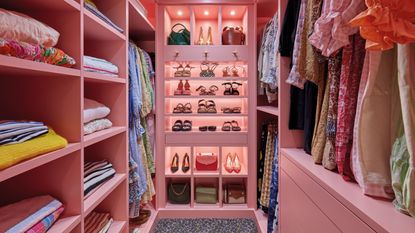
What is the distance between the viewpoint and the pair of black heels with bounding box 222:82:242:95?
2584mm

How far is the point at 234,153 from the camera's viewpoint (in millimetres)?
2848

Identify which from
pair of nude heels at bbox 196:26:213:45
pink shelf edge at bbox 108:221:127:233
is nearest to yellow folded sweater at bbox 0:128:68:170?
pink shelf edge at bbox 108:221:127:233

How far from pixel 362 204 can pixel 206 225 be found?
186cm

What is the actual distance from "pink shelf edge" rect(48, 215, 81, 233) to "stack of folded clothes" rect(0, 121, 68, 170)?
0.92 feet

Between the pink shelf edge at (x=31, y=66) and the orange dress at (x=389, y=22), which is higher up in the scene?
the orange dress at (x=389, y=22)

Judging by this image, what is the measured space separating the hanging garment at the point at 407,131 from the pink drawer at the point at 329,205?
4.3 inches

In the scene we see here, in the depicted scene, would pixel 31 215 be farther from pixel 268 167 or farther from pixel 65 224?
pixel 268 167

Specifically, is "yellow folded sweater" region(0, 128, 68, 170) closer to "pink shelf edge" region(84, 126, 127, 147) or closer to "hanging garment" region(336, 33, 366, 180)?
"pink shelf edge" region(84, 126, 127, 147)

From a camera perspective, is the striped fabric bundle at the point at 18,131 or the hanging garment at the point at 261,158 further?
the hanging garment at the point at 261,158

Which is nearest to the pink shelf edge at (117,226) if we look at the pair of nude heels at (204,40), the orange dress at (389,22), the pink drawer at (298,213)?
the pink drawer at (298,213)

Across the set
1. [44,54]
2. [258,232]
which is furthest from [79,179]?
[258,232]

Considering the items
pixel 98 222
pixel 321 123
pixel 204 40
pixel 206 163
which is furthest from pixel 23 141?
pixel 204 40

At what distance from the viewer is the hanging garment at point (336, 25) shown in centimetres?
80

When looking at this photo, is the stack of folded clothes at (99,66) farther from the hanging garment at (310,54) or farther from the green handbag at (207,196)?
the green handbag at (207,196)
